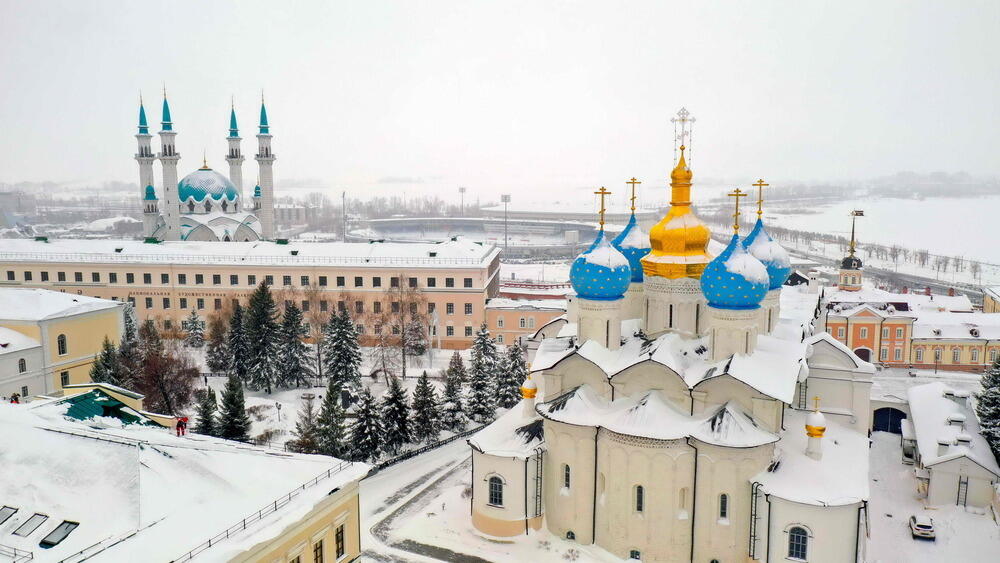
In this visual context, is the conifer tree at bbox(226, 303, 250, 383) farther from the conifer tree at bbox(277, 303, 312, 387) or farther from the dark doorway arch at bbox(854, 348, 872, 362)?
the dark doorway arch at bbox(854, 348, 872, 362)

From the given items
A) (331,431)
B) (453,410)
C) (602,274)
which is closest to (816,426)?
(602,274)

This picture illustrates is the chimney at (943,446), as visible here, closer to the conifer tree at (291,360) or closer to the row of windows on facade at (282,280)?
the conifer tree at (291,360)

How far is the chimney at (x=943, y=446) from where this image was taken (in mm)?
21109

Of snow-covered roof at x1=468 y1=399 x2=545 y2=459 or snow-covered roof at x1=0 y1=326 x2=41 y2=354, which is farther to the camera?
snow-covered roof at x1=0 y1=326 x2=41 y2=354

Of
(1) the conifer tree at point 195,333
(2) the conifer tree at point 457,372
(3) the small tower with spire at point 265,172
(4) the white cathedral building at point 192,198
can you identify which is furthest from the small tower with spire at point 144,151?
(2) the conifer tree at point 457,372

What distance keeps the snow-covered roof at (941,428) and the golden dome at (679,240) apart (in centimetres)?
917

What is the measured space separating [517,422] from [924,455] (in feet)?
40.5

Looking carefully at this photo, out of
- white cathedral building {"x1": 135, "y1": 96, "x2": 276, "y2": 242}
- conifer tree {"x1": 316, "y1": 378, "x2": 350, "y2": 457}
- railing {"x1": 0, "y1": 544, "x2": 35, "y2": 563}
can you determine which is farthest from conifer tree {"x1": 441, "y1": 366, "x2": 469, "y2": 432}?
white cathedral building {"x1": 135, "y1": 96, "x2": 276, "y2": 242}

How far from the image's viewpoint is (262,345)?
3069cm

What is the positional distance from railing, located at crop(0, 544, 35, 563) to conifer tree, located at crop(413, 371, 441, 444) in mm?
15386

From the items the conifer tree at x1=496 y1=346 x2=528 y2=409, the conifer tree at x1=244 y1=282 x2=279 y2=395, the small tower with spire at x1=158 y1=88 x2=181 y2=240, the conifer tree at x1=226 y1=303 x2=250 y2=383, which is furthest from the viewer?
the small tower with spire at x1=158 y1=88 x2=181 y2=240

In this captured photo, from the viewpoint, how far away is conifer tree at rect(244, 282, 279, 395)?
3050 cm

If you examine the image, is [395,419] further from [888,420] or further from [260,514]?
[888,420]

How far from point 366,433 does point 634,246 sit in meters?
10.4
